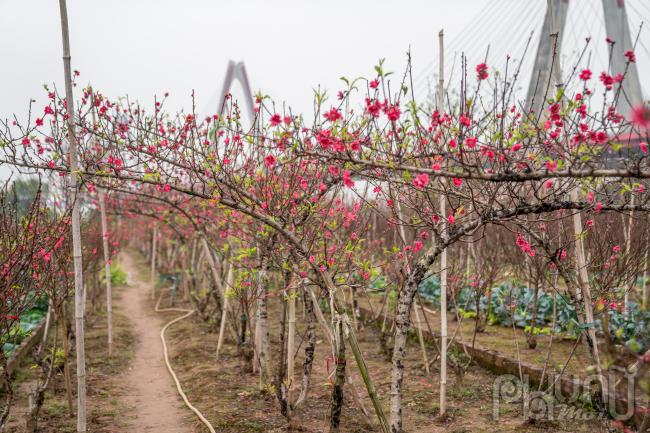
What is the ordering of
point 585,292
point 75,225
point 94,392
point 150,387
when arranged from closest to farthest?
point 585,292, point 75,225, point 94,392, point 150,387

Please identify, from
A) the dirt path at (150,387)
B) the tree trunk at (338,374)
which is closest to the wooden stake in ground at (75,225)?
the dirt path at (150,387)

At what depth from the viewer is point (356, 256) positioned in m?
6.66

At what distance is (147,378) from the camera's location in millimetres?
7629

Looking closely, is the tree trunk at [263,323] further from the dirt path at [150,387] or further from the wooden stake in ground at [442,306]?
the wooden stake in ground at [442,306]

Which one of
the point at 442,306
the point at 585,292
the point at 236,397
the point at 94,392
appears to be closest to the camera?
the point at 585,292

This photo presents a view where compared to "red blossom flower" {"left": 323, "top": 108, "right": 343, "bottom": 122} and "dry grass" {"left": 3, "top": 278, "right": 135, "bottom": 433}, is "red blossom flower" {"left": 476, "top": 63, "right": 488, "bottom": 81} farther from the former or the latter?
"dry grass" {"left": 3, "top": 278, "right": 135, "bottom": 433}

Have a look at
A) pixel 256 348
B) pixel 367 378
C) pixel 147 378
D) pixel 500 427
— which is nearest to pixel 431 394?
pixel 500 427

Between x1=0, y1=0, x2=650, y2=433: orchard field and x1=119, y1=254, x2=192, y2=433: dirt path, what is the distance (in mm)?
40

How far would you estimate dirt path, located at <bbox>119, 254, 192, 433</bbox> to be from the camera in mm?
5738

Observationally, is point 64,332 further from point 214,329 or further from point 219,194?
point 214,329

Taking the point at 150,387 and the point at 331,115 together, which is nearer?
the point at 331,115

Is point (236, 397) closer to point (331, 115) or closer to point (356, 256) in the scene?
point (356, 256)

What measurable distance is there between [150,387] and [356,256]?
3.17 m

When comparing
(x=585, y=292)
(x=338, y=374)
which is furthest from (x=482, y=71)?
(x=338, y=374)
